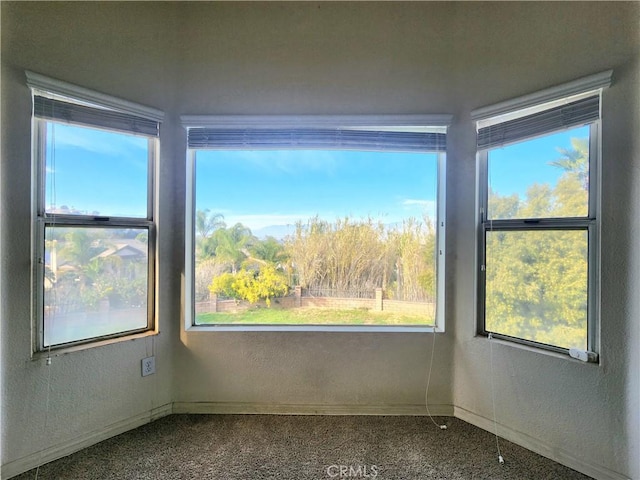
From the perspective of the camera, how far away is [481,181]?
202 centimetres

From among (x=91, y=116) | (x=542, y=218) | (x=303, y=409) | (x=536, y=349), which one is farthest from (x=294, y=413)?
(x=91, y=116)

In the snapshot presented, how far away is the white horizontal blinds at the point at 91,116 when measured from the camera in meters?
1.63

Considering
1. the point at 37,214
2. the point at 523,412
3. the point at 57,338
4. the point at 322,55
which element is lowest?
the point at 523,412

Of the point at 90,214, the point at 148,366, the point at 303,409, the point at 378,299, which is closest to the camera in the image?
the point at 90,214

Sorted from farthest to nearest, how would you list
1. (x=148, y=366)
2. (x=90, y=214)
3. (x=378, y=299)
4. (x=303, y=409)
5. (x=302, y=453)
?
(x=378, y=299) < (x=303, y=409) < (x=148, y=366) < (x=90, y=214) < (x=302, y=453)

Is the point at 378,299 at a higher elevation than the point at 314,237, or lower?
lower

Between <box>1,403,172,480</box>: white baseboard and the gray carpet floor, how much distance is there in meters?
0.04

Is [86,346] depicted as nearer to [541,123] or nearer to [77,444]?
[77,444]

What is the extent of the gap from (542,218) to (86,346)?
2875 millimetres

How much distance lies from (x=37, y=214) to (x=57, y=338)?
72cm

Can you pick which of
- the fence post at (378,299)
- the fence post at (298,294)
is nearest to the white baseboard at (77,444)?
the fence post at (298,294)

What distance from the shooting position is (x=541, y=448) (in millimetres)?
1710

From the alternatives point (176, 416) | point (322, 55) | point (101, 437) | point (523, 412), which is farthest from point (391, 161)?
point (101, 437)

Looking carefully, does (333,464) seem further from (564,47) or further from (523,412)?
(564,47)
